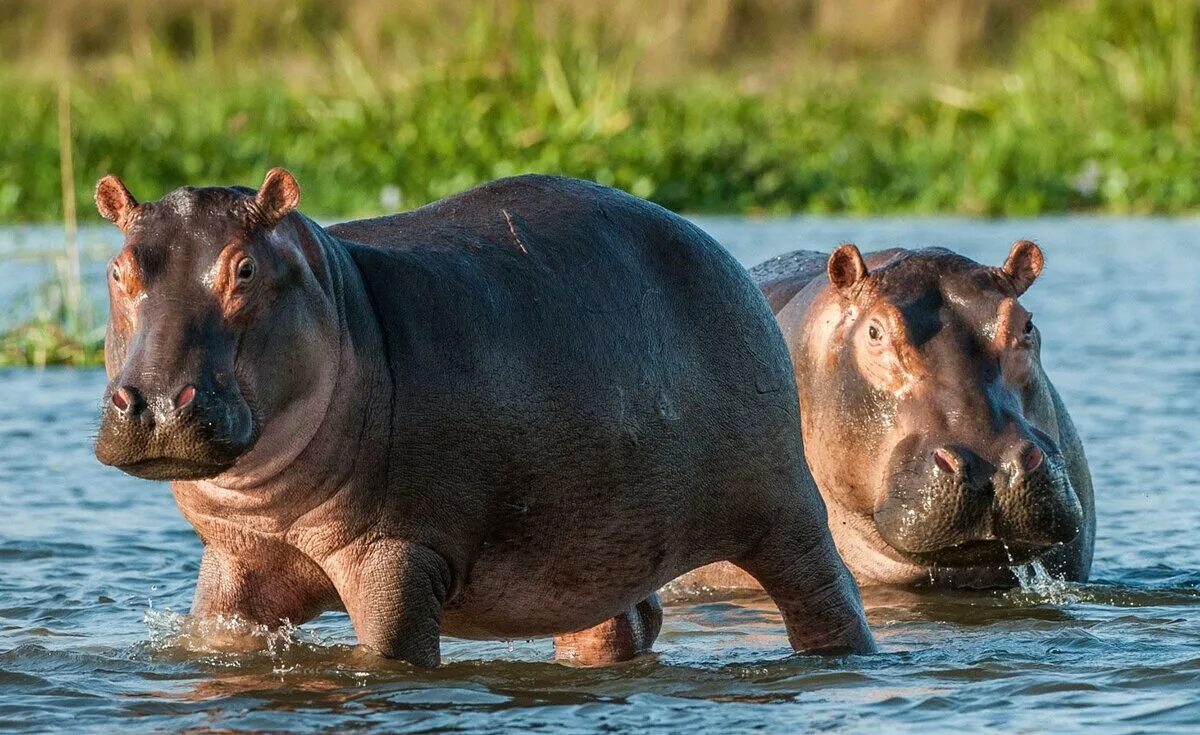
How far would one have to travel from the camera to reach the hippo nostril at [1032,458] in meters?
5.59

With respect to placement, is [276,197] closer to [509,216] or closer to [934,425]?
[509,216]

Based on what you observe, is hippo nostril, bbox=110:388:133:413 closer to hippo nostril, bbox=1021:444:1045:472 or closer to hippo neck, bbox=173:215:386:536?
hippo neck, bbox=173:215:386:536

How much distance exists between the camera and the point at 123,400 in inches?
161

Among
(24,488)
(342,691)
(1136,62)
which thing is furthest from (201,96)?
(342,691)

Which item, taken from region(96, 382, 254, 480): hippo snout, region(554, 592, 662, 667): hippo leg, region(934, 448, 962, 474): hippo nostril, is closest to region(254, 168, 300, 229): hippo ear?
region(96, 382, 254, 480): hippo snout

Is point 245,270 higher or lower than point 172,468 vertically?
higher

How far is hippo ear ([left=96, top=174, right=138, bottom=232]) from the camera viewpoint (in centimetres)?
446

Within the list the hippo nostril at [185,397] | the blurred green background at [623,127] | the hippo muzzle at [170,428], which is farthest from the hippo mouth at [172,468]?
the blurred green background at [623,127]

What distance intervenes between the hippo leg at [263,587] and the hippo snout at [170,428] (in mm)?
591

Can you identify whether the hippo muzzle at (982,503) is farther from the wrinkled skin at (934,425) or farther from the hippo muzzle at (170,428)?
the hippo muzzle at (170,428)

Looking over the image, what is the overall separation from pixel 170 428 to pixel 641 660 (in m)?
1.87

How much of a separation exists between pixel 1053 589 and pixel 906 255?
107 centimetres

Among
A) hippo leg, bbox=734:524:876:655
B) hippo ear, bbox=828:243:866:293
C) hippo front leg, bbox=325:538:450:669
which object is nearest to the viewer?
hippo front leg, bbox=325:538:450:669

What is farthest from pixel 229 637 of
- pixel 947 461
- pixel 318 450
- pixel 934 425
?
pixel 934 425
